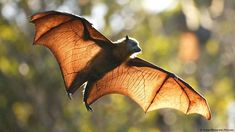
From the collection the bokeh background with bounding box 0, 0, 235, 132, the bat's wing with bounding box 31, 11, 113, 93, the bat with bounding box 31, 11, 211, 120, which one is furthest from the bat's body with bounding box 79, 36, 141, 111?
the bokeh background with bounding box 0, 0, 235, 132

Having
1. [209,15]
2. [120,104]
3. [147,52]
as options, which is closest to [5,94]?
[120,104]

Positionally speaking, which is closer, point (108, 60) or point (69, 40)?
point (108, 60)

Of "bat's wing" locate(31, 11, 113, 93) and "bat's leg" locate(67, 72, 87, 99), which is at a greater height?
"bat's wing" locate(31, 11, 113, 93)

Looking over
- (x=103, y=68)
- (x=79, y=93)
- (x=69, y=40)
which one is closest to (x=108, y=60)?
(x=103, y=68)

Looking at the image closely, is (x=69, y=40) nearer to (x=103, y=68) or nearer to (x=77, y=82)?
(x=77, y=82)

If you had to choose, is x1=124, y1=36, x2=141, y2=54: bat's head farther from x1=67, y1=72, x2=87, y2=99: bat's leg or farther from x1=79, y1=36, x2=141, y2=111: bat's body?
x1=67, y1=72, x2=87, y2=99: bat's leg

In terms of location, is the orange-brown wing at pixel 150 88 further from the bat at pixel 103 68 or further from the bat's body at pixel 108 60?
the bat's body at pixel 108 60
